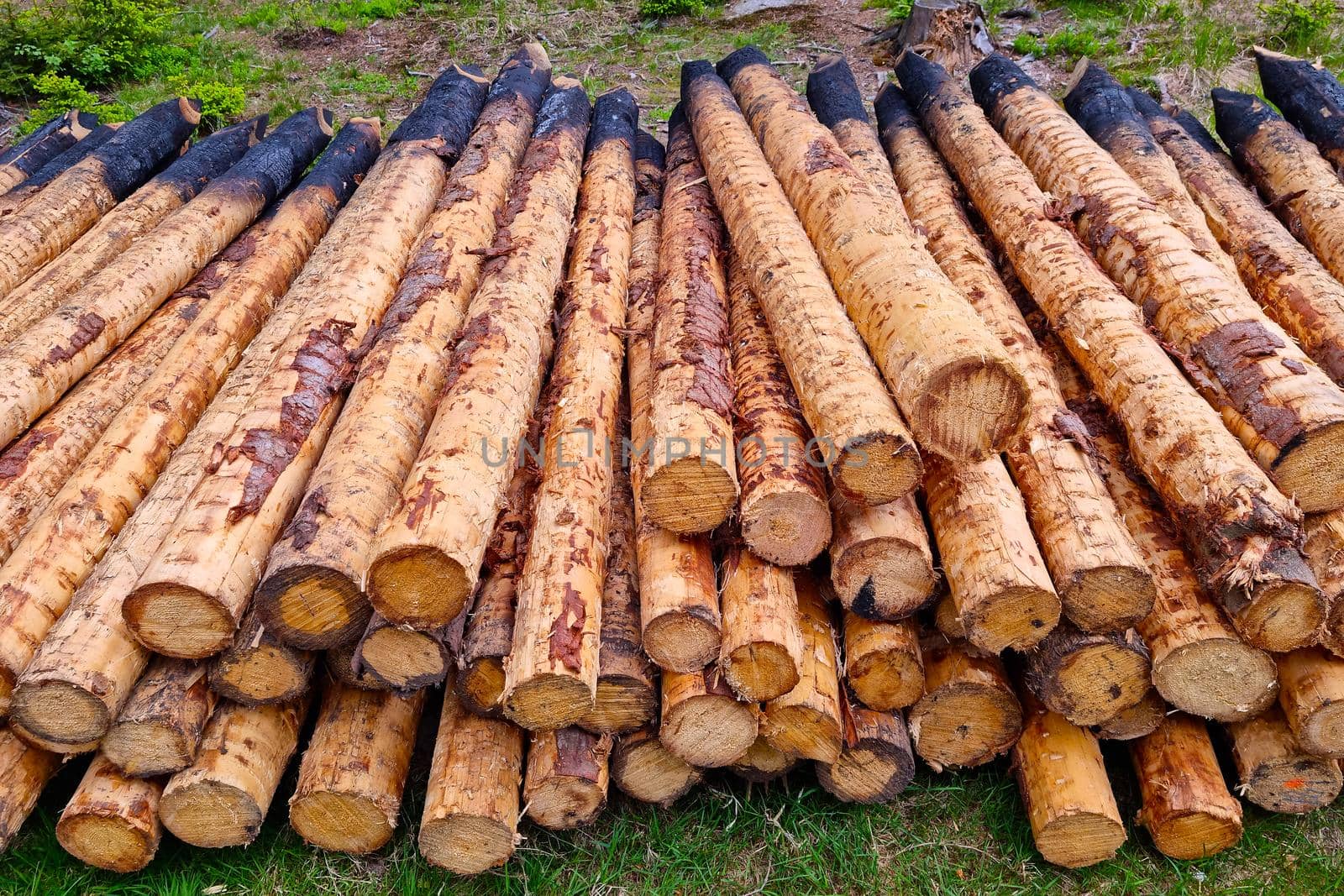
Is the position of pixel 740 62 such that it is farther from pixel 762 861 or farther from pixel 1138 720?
pixel 762 861

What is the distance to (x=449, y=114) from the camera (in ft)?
21.4

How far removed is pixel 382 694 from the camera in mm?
3623

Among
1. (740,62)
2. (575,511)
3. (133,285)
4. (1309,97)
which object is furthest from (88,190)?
(1309,97)

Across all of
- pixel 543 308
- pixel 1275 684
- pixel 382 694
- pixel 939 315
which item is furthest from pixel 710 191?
pixel 1275 684

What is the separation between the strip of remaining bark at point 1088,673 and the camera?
324 cm

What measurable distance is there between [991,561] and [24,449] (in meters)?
4.02

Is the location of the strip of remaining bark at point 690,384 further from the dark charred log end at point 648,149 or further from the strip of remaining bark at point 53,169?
the strip of remaining bark at point 53,169

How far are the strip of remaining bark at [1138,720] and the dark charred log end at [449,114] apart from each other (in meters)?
5.03

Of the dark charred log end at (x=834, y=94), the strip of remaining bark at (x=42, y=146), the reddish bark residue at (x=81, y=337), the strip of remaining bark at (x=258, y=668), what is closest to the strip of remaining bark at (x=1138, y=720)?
the strip of remaining bark at (x=258, y=668)

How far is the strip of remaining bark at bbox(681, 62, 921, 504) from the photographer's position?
321cm

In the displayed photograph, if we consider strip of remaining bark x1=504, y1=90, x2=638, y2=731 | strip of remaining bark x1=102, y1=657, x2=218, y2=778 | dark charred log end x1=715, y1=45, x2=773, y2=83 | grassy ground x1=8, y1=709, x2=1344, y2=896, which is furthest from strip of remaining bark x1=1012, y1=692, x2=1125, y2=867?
dark charred log end x1=715, y1=45, x2=773, y2=83

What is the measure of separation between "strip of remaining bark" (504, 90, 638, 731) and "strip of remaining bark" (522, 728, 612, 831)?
0.11 meters

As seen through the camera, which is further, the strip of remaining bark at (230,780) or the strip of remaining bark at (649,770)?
the strip of remaining bark at (649,770)

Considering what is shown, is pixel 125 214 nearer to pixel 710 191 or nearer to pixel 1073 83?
pixel 710 191
